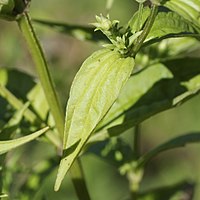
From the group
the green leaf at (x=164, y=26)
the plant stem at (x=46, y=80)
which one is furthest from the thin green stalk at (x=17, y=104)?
the green leaf at (x=164, y=26)

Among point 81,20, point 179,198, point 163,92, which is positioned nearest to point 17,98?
point 163,92

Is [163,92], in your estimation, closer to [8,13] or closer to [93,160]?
[8,13]

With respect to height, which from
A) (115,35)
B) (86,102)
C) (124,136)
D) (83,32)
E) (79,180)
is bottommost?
(124,136)

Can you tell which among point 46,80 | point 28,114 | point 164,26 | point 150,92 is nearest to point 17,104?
point 28,114

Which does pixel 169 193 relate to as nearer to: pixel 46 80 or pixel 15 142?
pixel 46 80

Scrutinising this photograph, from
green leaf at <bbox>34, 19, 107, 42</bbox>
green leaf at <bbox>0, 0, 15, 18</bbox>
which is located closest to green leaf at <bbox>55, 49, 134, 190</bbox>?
green leaf at <bbox>0, 0, 15, 18</bbox>

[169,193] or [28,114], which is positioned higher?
[28,114]

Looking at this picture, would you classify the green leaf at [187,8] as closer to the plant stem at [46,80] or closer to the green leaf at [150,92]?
the green leaf at [150,92]
